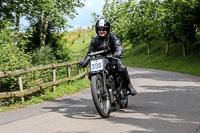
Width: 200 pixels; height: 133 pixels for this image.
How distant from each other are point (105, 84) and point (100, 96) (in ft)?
0.94

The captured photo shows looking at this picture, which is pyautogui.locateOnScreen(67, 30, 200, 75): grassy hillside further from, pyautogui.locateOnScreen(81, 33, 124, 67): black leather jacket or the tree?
pyautogui.locateOnScreen(81, 33, 124, 67): black leather jacket

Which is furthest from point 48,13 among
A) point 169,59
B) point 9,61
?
point 169,59

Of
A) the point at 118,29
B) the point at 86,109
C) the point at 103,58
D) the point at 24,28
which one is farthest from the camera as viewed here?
the point at 118,29

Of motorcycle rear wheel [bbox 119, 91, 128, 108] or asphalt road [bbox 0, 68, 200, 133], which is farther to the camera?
motorcycle rear wheel [bbox 119, 91, 128, 108]

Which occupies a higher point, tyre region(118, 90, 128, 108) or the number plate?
the number plate

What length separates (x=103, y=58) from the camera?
651cm

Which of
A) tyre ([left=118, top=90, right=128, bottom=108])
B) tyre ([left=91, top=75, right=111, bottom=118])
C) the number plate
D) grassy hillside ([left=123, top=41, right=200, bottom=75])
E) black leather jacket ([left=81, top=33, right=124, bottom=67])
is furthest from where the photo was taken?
grassy hillside ([left=123, top=41, right=200, bottom=75])

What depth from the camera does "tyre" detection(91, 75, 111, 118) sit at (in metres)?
6.05

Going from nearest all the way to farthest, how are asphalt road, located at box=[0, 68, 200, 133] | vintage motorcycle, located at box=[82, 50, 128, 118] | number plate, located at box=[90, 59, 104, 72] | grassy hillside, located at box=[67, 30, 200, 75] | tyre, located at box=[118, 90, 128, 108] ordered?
asphalt road, located at box=[0, 68, 200, 133]
vintage motorcycle, located at box=[82, 50, 128, 118]
number plate, located at box=[90, 59, 104, 72]
tyre, located at box=[118, 90, 128, 108]
grassy hillside, located at box=[67, 30, 200, 75]

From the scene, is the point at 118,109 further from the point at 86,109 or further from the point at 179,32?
the point at 179,32

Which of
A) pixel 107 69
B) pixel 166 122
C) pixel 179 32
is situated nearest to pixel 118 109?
pixel 107 69

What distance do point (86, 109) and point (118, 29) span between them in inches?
2197

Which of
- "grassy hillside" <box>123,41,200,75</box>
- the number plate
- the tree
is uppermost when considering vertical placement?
the tree

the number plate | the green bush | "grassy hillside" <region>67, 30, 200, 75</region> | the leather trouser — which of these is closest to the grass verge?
the green bush
